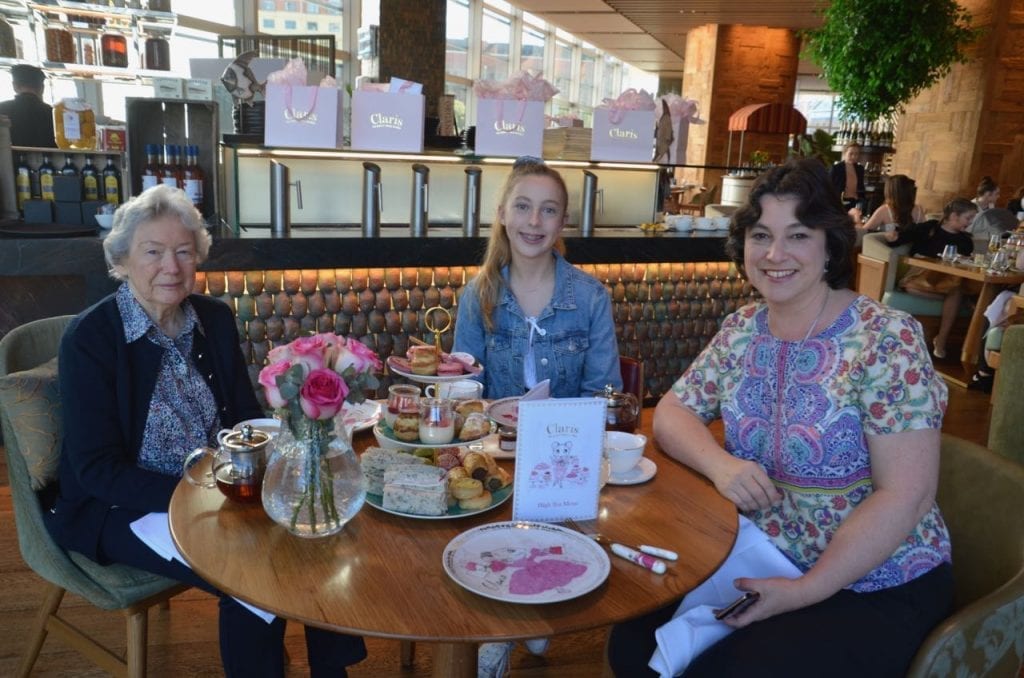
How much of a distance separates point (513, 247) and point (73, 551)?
140 cm

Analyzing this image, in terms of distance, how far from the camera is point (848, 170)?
893cm

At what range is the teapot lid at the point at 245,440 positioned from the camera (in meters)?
1.44

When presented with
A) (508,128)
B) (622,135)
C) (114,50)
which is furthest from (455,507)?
(114,50)

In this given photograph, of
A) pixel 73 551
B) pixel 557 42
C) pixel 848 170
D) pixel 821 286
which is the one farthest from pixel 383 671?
pixel 557 42

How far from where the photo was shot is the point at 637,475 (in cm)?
166

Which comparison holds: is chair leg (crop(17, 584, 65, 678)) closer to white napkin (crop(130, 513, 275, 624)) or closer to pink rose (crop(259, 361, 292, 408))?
white napkin (crop(130, 513, 275, 624))

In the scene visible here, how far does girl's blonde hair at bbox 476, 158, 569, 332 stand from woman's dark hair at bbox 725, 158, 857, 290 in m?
0.76

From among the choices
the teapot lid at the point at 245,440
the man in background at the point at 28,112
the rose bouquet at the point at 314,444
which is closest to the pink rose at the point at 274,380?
the rose bouquet at the point at 314,444

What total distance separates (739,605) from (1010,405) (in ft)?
4.60

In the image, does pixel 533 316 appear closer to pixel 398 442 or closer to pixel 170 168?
pixel 398 442

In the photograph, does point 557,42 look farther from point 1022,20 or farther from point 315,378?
point 315,378

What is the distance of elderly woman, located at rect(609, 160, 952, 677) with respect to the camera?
1.43 m

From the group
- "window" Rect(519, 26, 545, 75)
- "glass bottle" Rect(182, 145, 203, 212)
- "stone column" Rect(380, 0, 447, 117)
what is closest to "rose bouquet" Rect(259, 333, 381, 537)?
"glass bottle" Rect(182, 145, 203, 212)

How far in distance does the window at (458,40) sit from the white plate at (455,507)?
38.2 feet
